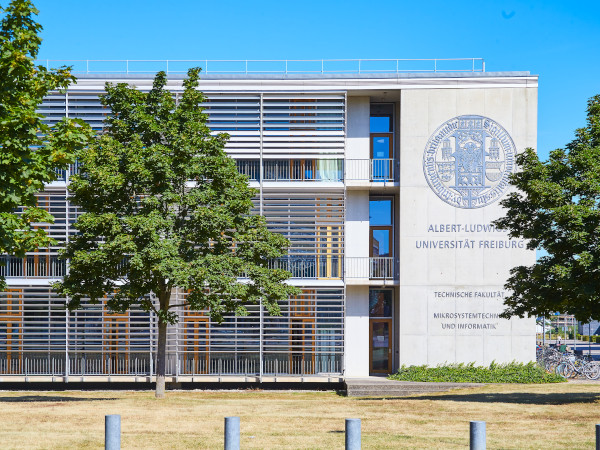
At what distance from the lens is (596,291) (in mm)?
18047

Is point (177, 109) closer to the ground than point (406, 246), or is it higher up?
higher up

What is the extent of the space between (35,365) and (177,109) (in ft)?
40.3

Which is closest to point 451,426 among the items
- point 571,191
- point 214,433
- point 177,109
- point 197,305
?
point 214,433

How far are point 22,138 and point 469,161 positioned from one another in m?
18.5

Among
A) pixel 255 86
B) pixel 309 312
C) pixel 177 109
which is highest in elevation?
pixel 255 86

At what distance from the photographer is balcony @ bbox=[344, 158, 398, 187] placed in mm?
29688

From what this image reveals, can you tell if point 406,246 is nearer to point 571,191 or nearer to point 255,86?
point 255,86

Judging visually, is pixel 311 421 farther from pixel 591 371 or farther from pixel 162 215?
pixel 591 371

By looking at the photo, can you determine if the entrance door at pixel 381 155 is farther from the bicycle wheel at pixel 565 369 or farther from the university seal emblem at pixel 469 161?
the bicycle wheel at pixel 565 369

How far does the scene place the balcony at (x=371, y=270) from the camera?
29.4 metres

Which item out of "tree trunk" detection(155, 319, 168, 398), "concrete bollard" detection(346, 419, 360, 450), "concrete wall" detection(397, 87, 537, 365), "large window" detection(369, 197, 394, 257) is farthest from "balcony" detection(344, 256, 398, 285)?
"concrete bollard" detection(346, 419, 360, 450)

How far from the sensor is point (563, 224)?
18500mm

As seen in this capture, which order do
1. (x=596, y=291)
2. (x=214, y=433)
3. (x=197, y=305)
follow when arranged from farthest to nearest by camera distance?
1. (x=197, y=305)
2. (x=596, y=291)
3. (x=214, y=433)

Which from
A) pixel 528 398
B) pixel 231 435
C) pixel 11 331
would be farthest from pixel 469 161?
pixel 231 435
